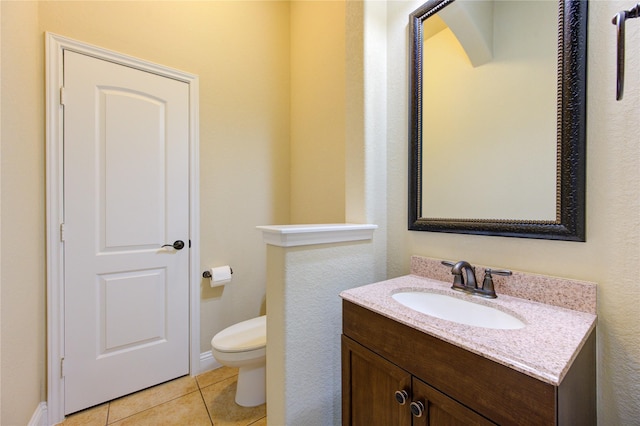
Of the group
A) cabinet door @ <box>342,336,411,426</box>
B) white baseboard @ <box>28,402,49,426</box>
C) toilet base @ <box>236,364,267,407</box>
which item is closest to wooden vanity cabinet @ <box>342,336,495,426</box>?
cabinet door @ <box>342,336,411,426</box>

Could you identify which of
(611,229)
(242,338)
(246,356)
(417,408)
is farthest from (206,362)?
(611,229)

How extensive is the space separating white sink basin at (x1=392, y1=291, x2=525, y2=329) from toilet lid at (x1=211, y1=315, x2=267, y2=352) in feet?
3.13

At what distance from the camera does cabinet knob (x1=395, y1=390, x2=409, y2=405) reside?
82cm

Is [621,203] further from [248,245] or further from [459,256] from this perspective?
[248,245]

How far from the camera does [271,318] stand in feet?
3.77

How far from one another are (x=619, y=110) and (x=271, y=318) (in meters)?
1.41

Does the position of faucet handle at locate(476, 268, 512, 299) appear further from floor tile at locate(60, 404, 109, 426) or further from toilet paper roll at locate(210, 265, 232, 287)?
floor tile at locate(60, 404, 109, 426)

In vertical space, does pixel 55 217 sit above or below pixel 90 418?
above

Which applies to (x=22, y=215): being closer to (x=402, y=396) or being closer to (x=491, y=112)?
(x=402, y=396)

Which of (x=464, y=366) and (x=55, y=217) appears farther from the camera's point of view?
(x=55, y=217)

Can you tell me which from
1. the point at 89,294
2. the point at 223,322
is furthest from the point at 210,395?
the point at 89,294

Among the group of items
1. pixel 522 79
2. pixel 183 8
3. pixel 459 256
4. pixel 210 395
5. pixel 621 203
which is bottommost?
pixel 210 395

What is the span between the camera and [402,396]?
82 cm

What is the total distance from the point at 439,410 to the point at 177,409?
160cm
